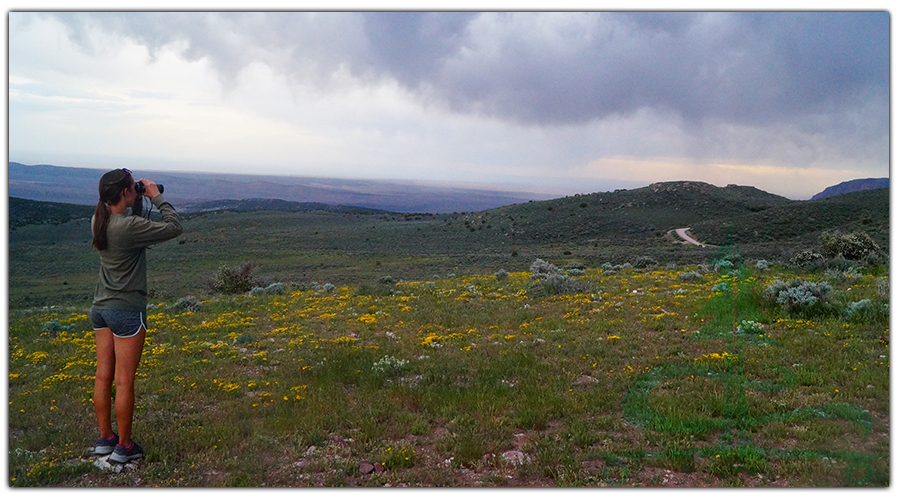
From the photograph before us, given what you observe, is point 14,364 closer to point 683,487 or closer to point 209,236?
point 683,487

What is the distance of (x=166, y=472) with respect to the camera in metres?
4.29

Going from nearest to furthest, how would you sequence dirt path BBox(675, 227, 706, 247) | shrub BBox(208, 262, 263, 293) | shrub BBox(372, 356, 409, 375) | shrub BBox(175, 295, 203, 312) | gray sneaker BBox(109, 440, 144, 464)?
gray sneaker BBox(109, 440, 144, 464), shrub BBox(372, 356, 409, 375), shrub BBox(175, 295, 203, 312), shrub BBox(208, 262, 263, 293), dirt path BBox(675, 227, 706, 247)

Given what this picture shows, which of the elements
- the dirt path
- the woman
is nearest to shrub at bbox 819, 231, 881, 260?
the dirt path

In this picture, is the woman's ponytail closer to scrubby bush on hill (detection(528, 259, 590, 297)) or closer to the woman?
the woman

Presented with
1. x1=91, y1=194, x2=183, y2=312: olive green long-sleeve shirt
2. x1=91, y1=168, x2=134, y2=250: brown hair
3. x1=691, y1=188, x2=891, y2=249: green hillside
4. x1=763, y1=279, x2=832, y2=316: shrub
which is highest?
x1=691, y1=188, x2=891, y2=249: green hillside

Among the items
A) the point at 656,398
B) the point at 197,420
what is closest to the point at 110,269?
the point at 197,420

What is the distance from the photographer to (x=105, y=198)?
13.8 ft

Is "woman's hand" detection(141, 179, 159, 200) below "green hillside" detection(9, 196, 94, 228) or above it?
below

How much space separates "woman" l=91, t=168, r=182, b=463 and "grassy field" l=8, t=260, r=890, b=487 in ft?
1.90

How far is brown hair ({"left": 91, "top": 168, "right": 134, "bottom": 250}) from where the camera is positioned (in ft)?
13.6

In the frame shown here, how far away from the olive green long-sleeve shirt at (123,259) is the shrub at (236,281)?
1666 centimetres

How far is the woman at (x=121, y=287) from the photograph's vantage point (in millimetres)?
4148

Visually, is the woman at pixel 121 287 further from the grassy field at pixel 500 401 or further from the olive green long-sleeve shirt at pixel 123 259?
the grassy field at pixel 500 401

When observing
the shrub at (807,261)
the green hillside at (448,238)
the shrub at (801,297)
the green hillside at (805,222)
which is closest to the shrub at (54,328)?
the green hillside at (448,238)
